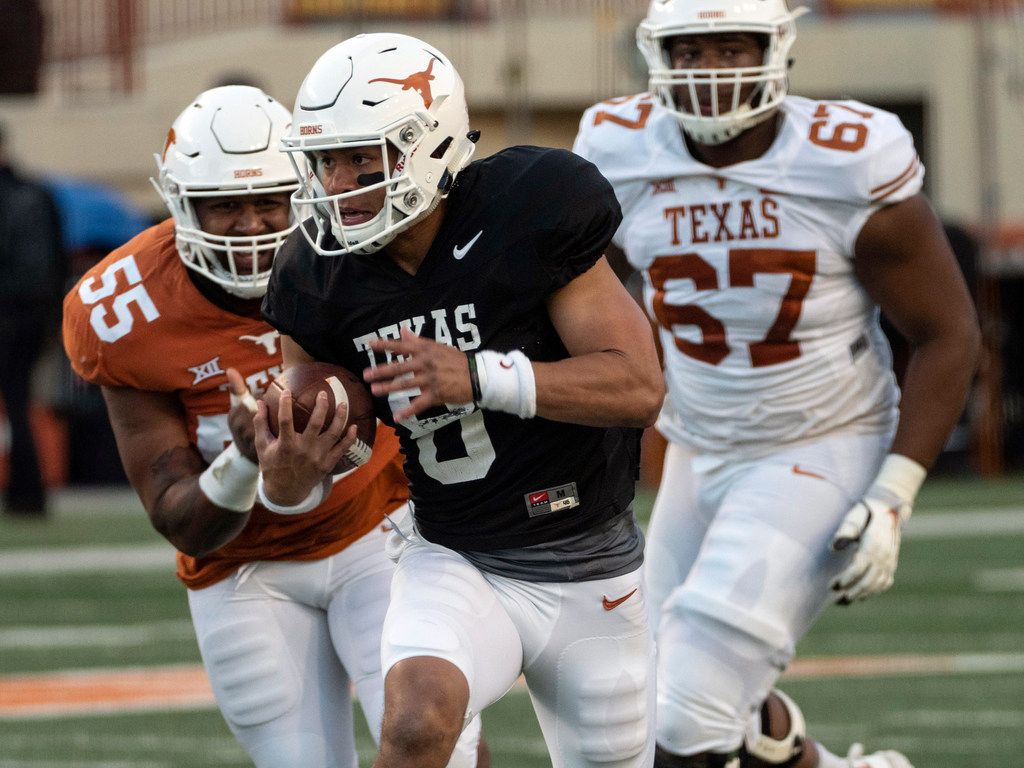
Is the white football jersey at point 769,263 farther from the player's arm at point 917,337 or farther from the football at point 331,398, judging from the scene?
the football at point 331,398

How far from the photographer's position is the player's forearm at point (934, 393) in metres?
4.18

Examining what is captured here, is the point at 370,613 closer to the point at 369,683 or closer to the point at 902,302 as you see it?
the point at 369,683

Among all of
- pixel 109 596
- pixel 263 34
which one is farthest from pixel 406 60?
pixel 263 34

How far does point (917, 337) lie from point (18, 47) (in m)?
4.05

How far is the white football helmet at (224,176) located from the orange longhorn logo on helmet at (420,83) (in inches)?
21.9

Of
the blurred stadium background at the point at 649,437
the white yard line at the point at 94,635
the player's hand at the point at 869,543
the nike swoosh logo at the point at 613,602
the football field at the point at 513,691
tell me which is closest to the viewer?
the nike swoosh logo at the point at 613,602

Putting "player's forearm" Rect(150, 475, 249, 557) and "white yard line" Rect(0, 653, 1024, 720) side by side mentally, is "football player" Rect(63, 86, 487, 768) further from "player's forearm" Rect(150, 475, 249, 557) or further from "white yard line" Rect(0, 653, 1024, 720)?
"white yard line" Rect(0, 653, 1024, 720)

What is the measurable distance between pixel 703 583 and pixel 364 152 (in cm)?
136

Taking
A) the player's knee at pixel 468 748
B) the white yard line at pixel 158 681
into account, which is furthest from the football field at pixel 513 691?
the player's knee at pixel 468 748

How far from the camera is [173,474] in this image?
382 cm

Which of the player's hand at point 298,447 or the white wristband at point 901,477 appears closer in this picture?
the player's hand at point 298,447

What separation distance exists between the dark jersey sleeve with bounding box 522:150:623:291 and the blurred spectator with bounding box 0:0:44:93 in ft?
→ 13.5

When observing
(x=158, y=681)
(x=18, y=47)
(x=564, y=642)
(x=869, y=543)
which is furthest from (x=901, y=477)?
(x=18, y=47)

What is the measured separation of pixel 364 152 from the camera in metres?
3.32
